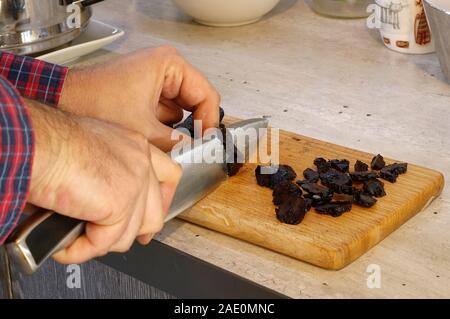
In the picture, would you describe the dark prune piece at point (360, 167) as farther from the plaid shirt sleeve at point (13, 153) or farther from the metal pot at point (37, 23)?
the metal pot at point (37, 23)

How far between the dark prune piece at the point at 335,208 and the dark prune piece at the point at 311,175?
55mm

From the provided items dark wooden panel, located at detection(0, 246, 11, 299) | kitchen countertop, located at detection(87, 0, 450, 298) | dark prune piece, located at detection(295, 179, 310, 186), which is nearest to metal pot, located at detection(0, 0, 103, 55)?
kitchen countertop, located at detection(87, 0, 450, 298)

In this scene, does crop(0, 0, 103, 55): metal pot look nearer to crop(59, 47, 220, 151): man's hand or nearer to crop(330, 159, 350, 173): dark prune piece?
crop(59, 47, 220, 151): man's hand

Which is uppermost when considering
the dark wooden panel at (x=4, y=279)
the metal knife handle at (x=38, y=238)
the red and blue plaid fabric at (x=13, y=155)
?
the red and blue plaid fabric at (x=13, y=155)

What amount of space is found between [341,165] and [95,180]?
341 mm

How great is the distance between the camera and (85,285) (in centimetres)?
121

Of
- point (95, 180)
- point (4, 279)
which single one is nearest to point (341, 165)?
point (95, 180)

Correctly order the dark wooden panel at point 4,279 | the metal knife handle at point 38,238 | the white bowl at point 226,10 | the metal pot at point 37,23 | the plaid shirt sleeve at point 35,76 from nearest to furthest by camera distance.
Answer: the metal knife handle at point 38,238 < the plaid shirt sleeve at point 35,76 < the dark wooden panel at point 4,279 < the metal pot at point 37,23 < the white bowl at point 226,10

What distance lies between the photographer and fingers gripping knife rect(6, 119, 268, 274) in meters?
0.73

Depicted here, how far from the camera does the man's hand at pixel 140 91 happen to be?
3.41 feet

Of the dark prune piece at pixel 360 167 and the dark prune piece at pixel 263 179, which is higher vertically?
the dark prune piece at pixel 360 167

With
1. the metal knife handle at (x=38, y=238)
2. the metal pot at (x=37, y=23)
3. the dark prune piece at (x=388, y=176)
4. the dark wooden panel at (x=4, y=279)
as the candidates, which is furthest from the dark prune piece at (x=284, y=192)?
the metal pot at (x=37, y=23)

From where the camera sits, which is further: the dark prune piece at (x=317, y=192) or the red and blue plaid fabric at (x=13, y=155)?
the dark prune piece at (x=317, y=192)
